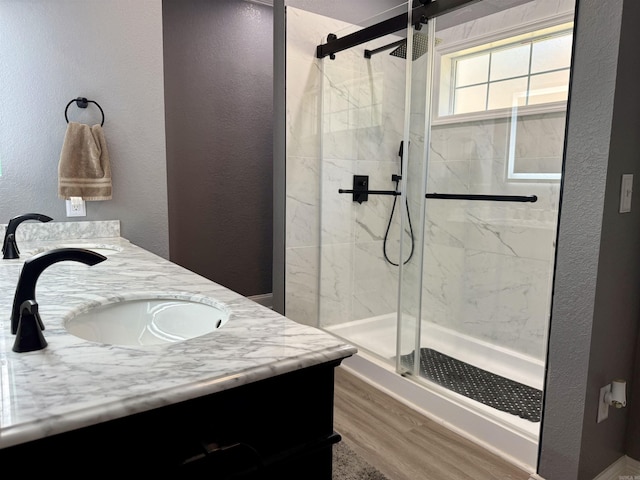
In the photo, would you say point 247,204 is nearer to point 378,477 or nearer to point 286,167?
point 286,167

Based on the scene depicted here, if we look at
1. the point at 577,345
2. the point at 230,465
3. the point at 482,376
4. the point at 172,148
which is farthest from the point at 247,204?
the point at 230,465

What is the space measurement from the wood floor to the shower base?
0.05 meters

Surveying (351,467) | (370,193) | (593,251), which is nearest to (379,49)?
(370,193)

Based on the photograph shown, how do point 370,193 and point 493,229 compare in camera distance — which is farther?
point 370,193

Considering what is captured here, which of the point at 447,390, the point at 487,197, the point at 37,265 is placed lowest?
the point at 447,390

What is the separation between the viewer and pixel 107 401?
1.89 feet

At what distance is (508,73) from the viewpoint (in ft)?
8.84

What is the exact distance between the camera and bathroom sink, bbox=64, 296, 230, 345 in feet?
3.54

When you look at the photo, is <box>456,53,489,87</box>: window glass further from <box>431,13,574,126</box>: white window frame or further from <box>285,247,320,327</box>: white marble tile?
<box>285,247,320,327</box>: white marble tile

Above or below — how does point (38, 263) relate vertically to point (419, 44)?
below

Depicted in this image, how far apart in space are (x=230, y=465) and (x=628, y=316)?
151 cm

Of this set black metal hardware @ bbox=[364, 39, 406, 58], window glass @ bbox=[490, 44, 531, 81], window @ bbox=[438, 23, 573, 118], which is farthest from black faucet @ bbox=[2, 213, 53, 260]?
window glass @ bbox=[490, 44, 531, 81]

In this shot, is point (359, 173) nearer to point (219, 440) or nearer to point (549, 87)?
point (549, 87)

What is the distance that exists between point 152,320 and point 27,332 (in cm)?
41
